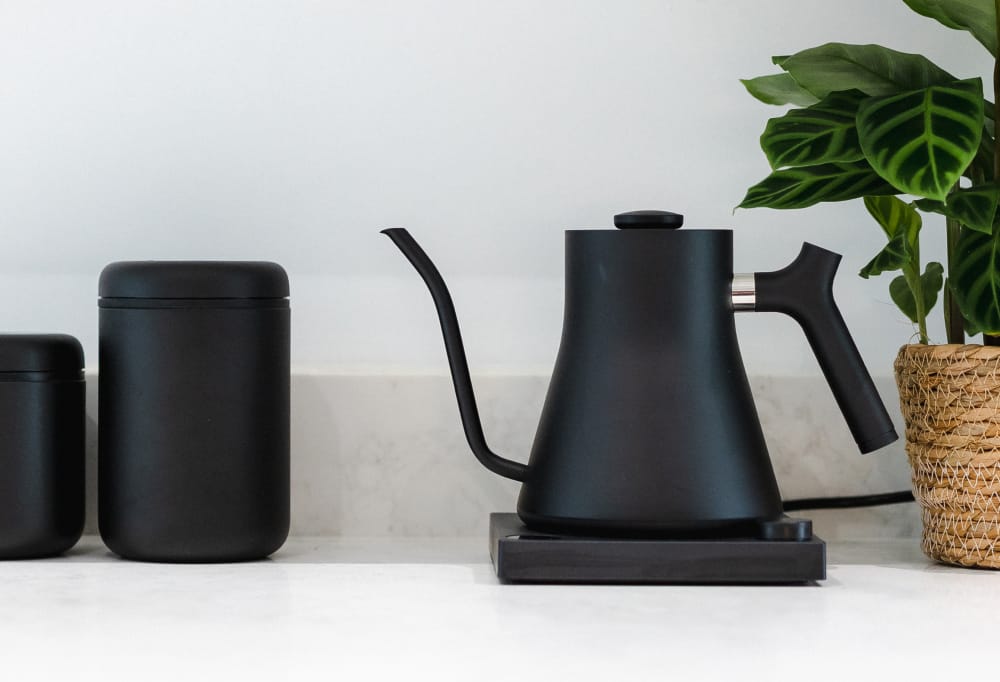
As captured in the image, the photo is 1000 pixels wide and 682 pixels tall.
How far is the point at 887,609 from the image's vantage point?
0.62m

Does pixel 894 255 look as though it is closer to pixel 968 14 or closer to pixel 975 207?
pixel 975 207

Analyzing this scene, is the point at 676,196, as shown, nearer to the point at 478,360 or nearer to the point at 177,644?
the point at 478,360

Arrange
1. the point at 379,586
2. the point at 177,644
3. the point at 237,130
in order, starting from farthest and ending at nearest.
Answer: the point at 237,130 → the point at 379,586 → the point at 177,644

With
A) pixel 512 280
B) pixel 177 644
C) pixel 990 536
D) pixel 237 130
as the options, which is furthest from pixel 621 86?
pixel 177 644

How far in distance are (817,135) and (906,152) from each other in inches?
3.3

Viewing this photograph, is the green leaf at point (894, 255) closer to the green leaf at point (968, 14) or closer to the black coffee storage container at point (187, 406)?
the green leaf at point (968, 14)

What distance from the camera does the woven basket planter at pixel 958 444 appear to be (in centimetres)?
72

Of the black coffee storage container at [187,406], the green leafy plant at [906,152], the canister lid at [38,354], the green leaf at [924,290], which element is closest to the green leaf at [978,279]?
the green leafy plant at [906,152]

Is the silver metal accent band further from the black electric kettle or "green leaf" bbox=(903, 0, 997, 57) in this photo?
"green leaf" bbox=(903, 0, 997, 57)

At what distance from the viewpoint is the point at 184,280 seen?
722mm

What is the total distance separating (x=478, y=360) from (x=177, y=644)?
17.2 inches

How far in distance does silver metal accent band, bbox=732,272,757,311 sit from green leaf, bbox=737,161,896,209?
0.17 feet

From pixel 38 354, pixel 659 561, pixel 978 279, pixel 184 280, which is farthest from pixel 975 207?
pixel 38 354

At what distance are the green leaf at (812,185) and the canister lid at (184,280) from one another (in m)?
0.34
